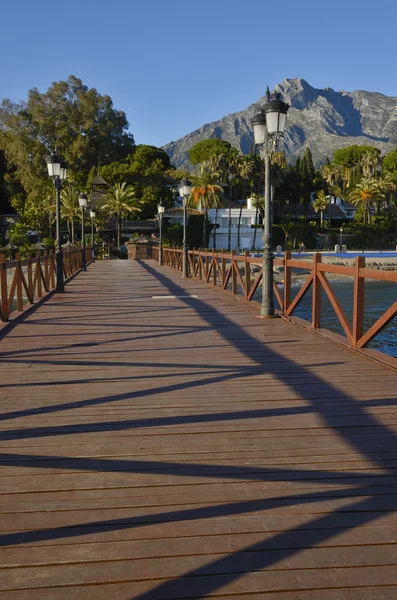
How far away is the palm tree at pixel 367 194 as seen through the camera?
70.9 meters

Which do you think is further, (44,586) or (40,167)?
(40,167)

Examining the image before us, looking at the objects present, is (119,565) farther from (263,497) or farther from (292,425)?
(292,425)

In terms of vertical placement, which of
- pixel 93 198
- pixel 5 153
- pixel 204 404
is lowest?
pixel 204 404

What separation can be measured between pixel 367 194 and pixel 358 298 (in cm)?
6787

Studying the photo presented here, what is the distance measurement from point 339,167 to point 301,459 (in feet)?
294

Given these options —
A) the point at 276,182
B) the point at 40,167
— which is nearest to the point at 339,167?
the point at 276,182

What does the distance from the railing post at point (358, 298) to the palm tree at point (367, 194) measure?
6762 cm

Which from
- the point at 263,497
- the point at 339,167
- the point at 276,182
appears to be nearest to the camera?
the point at 263,497

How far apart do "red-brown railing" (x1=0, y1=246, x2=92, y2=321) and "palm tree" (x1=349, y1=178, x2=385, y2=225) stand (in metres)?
61.7

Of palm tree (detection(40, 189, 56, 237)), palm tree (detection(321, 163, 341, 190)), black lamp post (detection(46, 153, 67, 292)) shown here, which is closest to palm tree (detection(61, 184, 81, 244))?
palm tree (detection(40, 189, 56, 237))

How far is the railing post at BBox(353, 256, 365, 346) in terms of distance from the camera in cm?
618

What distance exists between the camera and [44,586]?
2.15 meters

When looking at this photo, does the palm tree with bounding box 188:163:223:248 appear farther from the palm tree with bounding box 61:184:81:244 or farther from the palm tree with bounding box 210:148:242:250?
the palm tree with bounding box 61:184:81:244

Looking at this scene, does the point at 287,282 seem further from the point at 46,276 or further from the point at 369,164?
the point at 369,164
